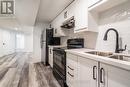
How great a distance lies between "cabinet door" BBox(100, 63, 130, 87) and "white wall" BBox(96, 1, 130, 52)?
→ 695 mm

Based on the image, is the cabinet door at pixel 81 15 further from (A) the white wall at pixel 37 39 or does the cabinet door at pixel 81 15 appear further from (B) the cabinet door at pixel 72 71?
(A) the white wall at pixel 37 39

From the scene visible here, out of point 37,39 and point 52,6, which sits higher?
point 52,6

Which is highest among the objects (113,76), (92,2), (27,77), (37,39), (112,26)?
(92,2)

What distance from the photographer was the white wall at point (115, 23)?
1806mm

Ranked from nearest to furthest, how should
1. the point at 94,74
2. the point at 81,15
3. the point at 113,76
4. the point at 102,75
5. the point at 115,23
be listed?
1. the point at 113,76
2. the point at 102,75
3. the point at 94,74
4. the point at 115,23
5. the point at 81,15

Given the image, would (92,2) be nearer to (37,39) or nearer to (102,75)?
(102,75)

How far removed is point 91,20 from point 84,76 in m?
1.12

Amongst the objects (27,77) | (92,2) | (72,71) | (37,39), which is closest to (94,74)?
(72,71)

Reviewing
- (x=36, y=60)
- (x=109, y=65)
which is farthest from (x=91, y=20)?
(x=36, y=60)

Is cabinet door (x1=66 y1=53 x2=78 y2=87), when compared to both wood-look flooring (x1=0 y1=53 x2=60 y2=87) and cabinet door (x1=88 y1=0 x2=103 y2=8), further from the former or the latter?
cabinet door (x1=88 y1=0 x2=103 y2=8)

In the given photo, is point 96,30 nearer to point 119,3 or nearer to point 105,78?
point 119,3

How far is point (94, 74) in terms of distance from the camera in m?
1.51

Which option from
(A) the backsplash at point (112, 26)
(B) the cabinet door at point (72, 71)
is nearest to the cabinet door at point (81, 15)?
(A) the backsplash at point (112, 26)

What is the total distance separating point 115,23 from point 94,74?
1003 mm
